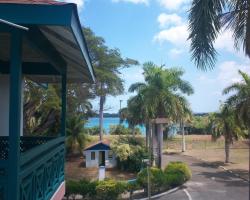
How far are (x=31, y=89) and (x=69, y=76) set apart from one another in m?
13.2

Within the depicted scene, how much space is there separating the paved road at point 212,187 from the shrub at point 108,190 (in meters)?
2.99

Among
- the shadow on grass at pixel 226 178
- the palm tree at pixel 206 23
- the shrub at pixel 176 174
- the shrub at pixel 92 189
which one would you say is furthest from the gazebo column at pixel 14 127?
the shadow on grass at pixel 226 178

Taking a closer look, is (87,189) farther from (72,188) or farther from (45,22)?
(45,22)

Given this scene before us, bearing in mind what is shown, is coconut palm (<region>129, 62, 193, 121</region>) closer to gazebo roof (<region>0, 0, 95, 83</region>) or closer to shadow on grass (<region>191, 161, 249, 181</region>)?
shadow on grass (<region>191, 161, 249, 181</region>)

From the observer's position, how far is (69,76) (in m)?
13.5

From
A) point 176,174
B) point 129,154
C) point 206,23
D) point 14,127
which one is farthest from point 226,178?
point 14,127

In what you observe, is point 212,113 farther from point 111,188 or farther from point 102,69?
point 111,188

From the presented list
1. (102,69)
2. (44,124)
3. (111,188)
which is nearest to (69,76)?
(111,188)

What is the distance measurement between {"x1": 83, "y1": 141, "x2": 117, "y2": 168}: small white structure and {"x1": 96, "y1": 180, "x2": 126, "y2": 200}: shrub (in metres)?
14.9

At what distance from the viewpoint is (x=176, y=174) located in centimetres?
3041

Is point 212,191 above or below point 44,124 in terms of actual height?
below

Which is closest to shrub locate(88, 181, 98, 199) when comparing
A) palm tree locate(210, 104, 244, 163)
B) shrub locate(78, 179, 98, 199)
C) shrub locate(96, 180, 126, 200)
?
shrub locate(78, 179, 98, 199)

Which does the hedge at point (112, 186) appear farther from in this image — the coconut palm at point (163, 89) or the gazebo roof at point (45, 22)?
the gazebo roof at point (45, 22)

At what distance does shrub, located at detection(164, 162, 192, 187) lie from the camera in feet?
97.5
